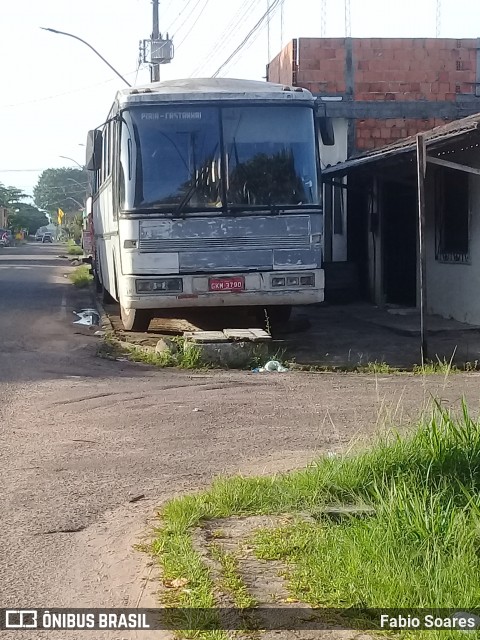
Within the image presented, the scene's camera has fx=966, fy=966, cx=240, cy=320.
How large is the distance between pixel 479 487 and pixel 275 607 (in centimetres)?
191

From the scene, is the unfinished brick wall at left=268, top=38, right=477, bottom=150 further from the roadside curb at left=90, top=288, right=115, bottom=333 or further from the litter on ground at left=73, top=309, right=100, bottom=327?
the litter on ground at left=73, top=309, right=100, bottom=327

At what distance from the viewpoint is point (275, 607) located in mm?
4082

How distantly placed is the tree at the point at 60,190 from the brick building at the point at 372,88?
324 feet

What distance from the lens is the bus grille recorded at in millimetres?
11719

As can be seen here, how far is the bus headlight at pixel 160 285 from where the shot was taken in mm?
11727

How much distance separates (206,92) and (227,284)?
2.39 m

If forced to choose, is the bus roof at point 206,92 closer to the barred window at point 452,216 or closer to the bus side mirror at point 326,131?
the bus side mirror at point 326,131

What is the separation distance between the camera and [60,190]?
14062 centimetres

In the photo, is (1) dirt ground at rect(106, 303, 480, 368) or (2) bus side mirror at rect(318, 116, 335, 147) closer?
(1) dirt ground at rect(106, 303, 480, 368)

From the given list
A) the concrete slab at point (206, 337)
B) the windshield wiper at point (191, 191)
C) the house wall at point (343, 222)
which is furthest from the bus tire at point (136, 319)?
A: the house wall at point (343, 222)

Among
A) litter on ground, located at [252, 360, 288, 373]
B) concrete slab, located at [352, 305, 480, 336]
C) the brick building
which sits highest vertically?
the brick building

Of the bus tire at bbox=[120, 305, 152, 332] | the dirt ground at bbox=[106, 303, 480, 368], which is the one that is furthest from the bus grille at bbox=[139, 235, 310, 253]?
the dirt ground at bbox=[106, 303, 480, 368]

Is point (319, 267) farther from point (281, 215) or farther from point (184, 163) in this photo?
point (184, 163)

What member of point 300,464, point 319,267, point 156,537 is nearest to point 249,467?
point 300,464
